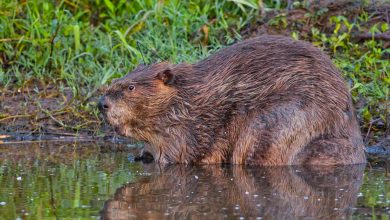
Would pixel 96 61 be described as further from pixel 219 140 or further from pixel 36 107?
pixel 219 140

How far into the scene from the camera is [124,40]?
8.43 m

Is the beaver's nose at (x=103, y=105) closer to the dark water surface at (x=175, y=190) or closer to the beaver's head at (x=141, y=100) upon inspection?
the beaver's head at (x=141, y=100)

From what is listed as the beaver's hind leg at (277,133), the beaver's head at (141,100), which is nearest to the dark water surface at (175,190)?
the beaver's hind leg at (277,133)

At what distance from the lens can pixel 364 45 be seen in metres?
8.50

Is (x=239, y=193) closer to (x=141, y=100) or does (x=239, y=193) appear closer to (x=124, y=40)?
(x=141, y=100)

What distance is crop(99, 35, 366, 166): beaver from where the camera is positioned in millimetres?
6551

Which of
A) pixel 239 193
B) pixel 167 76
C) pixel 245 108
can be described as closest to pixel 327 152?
pixel 245 108

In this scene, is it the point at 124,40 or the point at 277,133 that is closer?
the point at 277,133

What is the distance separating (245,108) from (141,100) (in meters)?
0.74

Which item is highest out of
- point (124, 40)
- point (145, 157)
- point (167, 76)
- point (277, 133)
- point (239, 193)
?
point (124, 40)

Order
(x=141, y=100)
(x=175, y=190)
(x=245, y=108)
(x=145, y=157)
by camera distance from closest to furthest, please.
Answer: (x=175, y=190), (x=245, y=108), (x=141, y=100), (x=145, y=157)

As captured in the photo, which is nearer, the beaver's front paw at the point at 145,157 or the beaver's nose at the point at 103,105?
the beaver's nose at the point at 103,105

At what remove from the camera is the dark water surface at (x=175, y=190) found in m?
5.09

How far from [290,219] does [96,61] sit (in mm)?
4164
